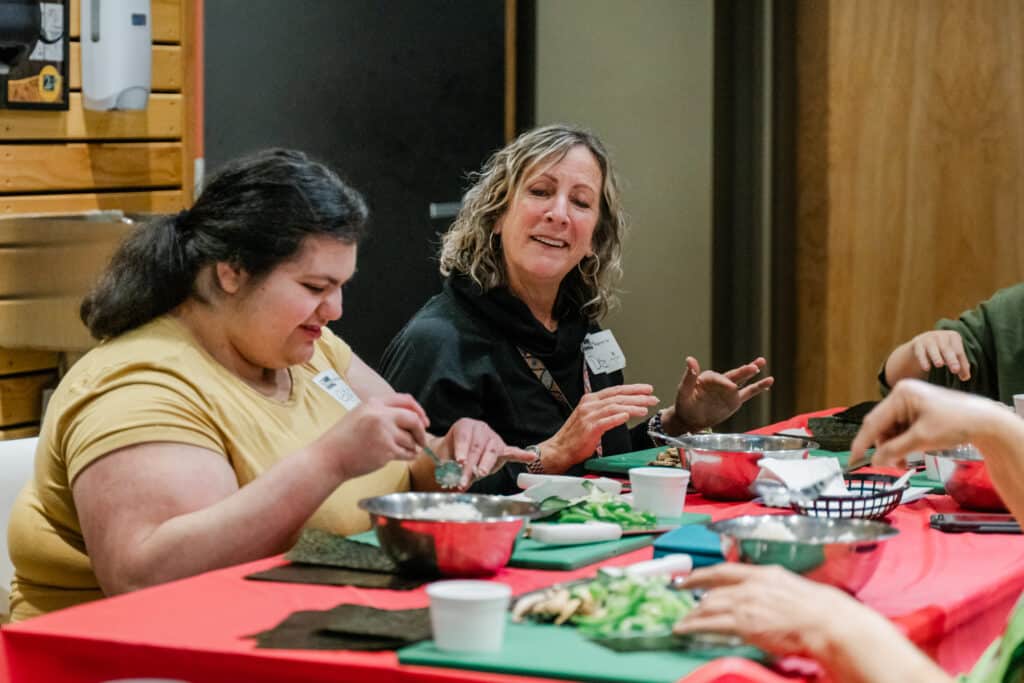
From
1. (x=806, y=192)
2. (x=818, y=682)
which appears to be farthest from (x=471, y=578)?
(x=806, y=192)

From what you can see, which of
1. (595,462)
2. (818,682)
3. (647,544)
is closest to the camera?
(818,682)

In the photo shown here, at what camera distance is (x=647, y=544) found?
2.12 meters

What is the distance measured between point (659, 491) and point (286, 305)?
667 mm

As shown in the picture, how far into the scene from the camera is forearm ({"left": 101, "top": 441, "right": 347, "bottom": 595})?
1993 mm

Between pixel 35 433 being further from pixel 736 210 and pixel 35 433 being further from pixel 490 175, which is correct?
pixel 736 210

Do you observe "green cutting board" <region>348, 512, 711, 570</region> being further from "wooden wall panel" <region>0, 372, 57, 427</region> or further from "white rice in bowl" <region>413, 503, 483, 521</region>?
"wooden wall panel" <region>0, 372, 57, 427</region>

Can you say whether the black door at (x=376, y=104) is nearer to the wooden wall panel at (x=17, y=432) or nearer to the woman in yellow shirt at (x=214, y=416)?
the wooden wall panel at (x=17, y=432)

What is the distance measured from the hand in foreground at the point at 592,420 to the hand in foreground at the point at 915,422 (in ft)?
3.63

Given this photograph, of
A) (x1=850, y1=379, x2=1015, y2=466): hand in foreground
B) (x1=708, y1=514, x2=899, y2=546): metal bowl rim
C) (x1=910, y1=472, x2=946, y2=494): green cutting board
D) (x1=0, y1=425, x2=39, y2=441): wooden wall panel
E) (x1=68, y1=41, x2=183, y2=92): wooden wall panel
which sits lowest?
(x1=0, y1=425, x2=39, y2=441): wooden wall panel

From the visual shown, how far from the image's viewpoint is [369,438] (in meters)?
2.07

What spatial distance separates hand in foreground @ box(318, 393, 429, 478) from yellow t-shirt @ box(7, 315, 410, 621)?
0.12m

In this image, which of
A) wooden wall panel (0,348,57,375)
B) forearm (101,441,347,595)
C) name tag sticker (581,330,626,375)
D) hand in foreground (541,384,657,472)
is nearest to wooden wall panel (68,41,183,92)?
wooden wall panel (0,348,57,375)

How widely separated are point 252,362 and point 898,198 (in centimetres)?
371

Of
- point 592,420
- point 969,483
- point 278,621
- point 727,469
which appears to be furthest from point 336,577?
point 969,483
